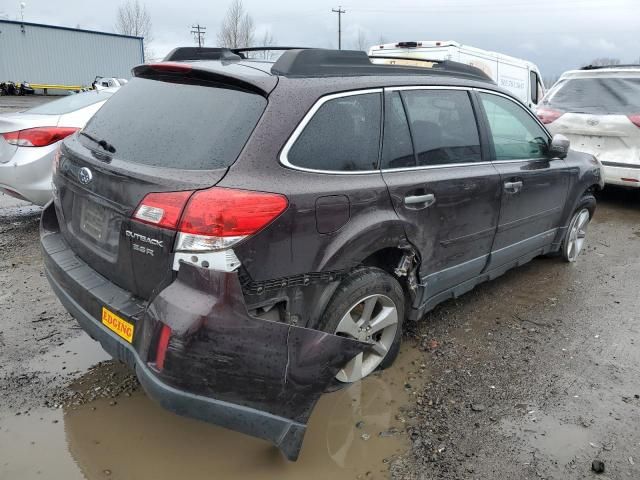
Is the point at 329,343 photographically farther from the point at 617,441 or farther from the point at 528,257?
the point at 528,257

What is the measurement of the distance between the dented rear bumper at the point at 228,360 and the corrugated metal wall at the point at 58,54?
129ft

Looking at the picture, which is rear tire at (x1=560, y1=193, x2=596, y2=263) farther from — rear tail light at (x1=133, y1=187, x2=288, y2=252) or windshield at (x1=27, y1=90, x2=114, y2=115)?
windshield at (x1=27, y1=90, x2=114, y2=115)

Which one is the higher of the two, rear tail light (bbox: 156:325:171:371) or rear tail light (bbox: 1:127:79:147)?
rear tail light (bbox: 1:127:79:147)

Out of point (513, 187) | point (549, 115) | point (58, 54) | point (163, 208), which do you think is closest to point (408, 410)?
point (163, 208)

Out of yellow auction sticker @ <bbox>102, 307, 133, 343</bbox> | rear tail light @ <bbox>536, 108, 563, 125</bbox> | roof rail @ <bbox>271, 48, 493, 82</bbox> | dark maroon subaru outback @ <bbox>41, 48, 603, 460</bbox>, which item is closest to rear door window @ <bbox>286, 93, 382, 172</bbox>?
dark maroon subaru outback @ <bbox>41, 48, 603, 460</bbox>

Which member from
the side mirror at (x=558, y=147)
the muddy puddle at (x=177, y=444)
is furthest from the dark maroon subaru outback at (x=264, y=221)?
the side mirror at (x=558, y=147)

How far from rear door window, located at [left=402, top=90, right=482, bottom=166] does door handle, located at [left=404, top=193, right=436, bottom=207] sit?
0.20 metres

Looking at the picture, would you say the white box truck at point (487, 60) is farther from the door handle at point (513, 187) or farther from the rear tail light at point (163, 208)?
the rear tail light at point (163, 208)

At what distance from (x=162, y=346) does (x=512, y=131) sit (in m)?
3.07

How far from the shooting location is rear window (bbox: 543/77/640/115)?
6.94m

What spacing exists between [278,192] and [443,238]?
1370 millimetres

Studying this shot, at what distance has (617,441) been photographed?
103 inches

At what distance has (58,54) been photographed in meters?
35.8

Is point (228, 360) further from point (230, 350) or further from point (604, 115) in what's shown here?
point (604, 115)
